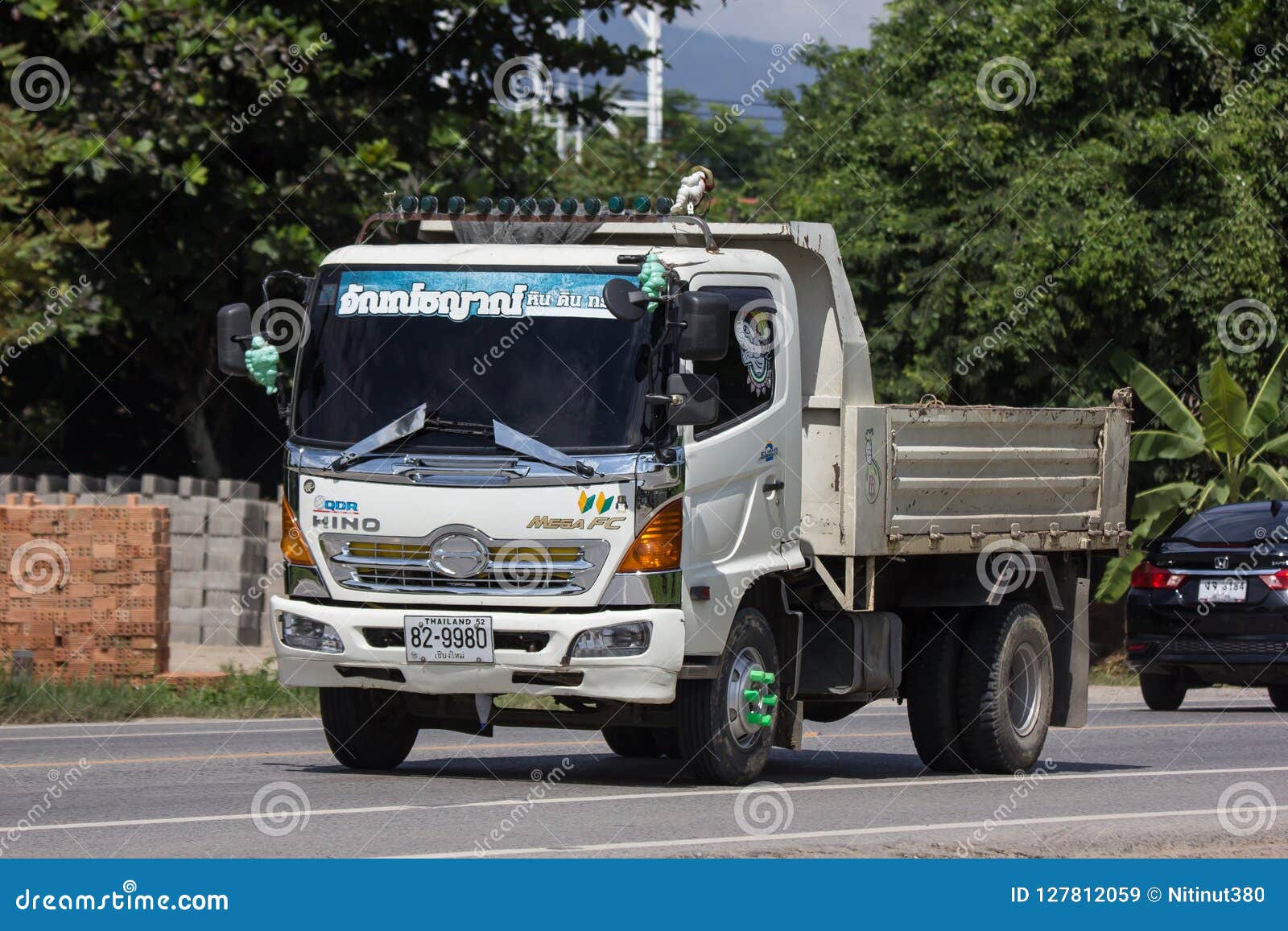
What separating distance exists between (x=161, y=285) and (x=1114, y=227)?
38.7ft

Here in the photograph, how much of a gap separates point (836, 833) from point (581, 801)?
149cm

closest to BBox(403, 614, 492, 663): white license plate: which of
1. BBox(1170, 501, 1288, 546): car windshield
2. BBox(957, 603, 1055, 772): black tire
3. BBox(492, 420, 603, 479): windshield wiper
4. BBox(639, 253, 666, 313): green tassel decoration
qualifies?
BBox(492, 420, 603, 479): windshield wiper

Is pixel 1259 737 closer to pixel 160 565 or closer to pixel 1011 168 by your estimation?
pixel 160 565

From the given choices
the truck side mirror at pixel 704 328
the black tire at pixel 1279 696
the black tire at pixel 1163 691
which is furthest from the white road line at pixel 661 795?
the black tire at pixel 1279 696

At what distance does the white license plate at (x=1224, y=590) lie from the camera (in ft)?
60.1

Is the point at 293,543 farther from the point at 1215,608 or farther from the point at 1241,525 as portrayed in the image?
the point at 1241,525

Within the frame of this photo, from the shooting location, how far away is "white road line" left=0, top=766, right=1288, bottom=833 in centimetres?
909

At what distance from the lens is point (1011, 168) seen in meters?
28.2

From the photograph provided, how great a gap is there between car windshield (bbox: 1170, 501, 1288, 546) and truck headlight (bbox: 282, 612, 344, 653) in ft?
34.8

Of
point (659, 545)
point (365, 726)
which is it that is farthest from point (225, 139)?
point (659, 545)

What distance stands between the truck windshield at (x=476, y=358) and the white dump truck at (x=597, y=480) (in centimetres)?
1

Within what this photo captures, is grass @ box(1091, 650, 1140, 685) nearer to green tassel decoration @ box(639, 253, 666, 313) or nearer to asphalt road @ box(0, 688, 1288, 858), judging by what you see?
asphalt road @ box(0, 688, 1288, 858)

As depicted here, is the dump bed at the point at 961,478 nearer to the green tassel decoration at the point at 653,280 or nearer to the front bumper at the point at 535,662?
the green tassel decoration at the point at 653,280

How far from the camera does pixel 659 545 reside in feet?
33.1
